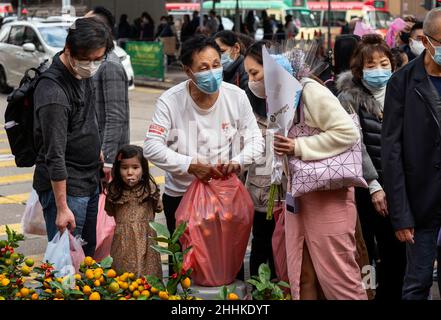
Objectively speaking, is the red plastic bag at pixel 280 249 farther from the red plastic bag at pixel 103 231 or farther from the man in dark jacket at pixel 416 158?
the red plastic bag at pixel 103 231

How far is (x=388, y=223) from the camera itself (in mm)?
5496

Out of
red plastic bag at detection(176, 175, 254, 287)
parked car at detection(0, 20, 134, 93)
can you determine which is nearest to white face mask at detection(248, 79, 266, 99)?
red plastic bag at detection(176, 175, 254, 287)

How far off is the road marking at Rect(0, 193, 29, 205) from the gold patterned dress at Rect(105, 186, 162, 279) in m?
4.11

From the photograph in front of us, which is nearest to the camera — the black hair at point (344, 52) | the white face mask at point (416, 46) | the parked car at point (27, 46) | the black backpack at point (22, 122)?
the black backpack at point (22, 122)

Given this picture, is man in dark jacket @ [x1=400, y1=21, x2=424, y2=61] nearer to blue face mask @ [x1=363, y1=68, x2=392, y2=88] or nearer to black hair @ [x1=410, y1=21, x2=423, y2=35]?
black hair @ [x1=410, y1=21, x2=423, y2=35]

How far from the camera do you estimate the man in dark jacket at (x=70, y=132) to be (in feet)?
15.1

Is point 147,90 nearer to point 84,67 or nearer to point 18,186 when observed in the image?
point 18,186

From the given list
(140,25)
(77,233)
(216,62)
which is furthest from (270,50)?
(140,25)

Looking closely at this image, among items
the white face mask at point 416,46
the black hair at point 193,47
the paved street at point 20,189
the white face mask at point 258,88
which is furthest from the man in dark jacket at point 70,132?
the white face mask at point 416,46

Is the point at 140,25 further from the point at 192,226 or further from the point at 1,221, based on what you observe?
the point at 192,226

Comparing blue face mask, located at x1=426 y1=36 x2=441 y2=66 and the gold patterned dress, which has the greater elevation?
blue face mask, located at x1=426 y1=36 x2=441 y2=66

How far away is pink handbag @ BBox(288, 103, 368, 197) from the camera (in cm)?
454

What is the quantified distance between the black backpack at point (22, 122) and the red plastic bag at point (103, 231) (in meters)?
0.89

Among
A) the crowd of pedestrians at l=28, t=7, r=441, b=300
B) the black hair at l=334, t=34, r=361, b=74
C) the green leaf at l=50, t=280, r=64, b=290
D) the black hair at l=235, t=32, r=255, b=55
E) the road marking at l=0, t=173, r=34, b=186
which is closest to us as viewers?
the green leaf at l=50, t=280, r=64, b=290
